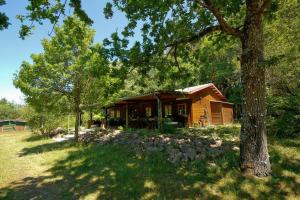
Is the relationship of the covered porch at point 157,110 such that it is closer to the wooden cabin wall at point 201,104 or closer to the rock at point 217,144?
the wooden cabin wall at point 201,104

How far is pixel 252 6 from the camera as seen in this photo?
7.48 metres

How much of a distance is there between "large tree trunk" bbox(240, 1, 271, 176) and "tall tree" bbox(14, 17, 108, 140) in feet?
31.6

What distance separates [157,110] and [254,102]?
17.4 metres

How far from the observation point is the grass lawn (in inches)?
265

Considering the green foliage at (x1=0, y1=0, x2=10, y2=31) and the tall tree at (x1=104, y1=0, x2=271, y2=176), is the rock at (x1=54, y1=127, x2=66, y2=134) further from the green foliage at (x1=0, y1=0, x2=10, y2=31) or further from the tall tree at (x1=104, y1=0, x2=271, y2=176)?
the green foliage at (x1=0, y1=0, x2=10, y2=31)

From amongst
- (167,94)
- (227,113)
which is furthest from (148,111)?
(227,113)

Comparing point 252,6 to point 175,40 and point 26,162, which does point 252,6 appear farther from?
point 26,162

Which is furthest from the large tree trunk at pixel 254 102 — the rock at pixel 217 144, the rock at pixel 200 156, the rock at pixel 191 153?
the rock at pixel 217 144

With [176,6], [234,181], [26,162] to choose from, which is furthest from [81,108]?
[234,181]

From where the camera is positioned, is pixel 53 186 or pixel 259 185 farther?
pixel 53 186

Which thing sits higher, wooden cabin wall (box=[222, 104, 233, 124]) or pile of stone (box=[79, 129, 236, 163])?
wooden cabin wall (box=[222, 104, 233, 124])

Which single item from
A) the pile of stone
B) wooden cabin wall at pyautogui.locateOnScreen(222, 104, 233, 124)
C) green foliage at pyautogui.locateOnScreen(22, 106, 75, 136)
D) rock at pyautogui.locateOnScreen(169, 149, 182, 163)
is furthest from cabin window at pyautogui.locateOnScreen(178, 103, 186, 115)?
rock at pyautogui.locateOnScreen(169, 149, 182, 163)

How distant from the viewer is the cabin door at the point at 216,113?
25.5 metres

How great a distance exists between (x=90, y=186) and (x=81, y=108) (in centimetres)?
991
